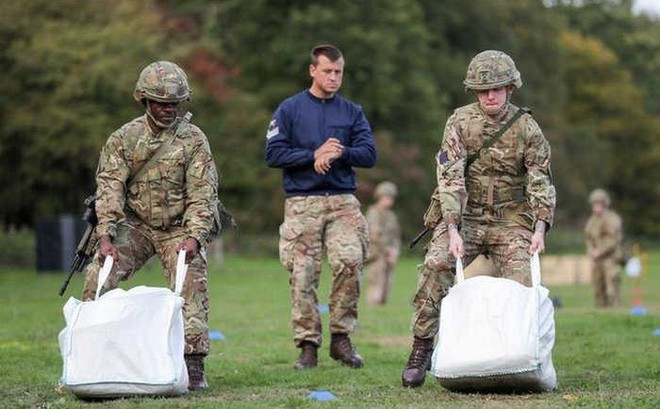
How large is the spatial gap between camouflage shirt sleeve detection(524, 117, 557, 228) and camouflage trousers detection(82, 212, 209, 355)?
7.72 ft

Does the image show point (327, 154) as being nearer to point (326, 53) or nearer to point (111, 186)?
point (326, 53)

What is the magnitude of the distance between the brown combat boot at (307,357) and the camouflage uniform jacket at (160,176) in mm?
2070

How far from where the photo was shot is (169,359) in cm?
993

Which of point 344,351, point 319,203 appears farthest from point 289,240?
point 344,351

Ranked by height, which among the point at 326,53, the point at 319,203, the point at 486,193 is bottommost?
the point at 319,203

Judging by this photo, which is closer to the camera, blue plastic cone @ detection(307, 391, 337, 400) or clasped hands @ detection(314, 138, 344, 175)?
blue plastic cone @ detection(307, 391, 337, 400)

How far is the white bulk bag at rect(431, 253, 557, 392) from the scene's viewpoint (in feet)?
32.2

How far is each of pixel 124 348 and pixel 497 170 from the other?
298 cm

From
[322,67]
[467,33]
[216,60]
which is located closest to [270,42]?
[216,60]

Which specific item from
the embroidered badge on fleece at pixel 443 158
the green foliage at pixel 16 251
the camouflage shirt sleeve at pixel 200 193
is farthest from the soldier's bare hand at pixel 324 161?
the green foliage at pixel 16 251

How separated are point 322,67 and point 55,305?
1158 cm

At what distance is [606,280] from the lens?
29531 millimetres

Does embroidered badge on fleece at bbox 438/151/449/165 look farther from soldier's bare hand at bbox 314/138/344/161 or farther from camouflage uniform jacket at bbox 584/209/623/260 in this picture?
camouflage uniform jacket at bbox 584/209/623/260

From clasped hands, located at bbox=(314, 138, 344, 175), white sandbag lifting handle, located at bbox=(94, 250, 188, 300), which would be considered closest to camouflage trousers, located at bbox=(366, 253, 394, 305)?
clasped hands, located at bbox=(314, 138, 344, 175)
